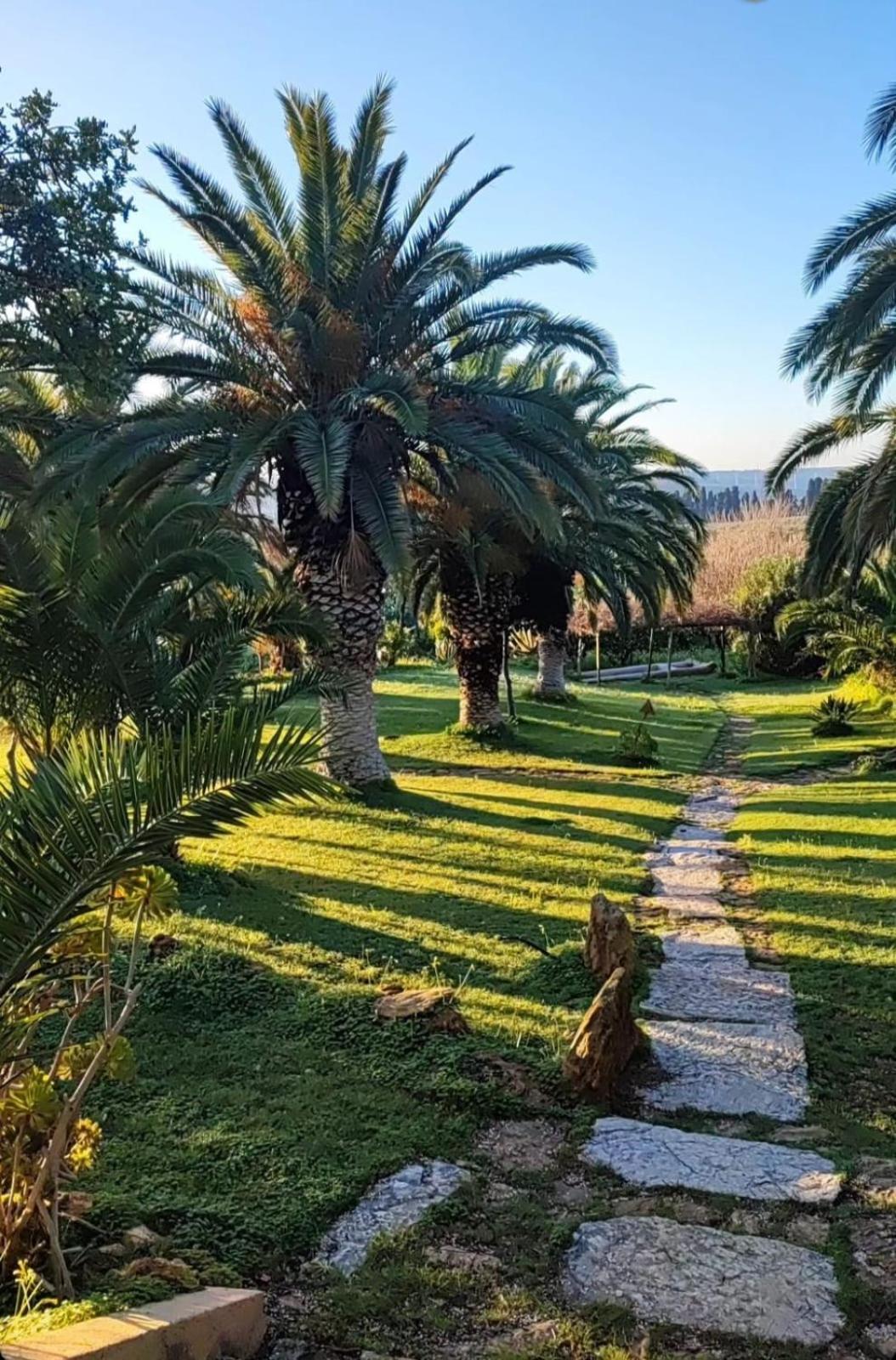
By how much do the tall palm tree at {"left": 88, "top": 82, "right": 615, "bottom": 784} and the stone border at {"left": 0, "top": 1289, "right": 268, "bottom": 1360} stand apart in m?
7.47

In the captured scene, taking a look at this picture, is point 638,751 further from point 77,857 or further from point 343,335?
point 77,857

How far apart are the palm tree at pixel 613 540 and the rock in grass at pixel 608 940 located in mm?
10199

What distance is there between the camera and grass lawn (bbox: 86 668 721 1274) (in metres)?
3.74

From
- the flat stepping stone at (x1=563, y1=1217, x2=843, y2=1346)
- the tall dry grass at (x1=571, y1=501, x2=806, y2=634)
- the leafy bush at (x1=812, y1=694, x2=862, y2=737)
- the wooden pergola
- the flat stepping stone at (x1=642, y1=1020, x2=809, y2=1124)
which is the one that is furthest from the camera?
the tall dry grass at (x1=571, y1=501, x2=806, y2=634)

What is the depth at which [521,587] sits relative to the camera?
18.4 metres

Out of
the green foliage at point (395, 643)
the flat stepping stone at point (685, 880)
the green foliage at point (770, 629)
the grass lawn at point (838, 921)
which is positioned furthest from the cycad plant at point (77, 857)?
the green foliage at point (770, 629)

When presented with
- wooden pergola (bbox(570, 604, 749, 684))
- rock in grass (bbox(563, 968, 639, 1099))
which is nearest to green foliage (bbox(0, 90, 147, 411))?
rock in grass (bbox(563, 968, 639, 1099))

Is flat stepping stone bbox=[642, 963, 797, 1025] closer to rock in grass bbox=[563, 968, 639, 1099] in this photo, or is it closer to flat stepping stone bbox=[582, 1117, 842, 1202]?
rock in grass bbox=[563, 968, 639, 1099]

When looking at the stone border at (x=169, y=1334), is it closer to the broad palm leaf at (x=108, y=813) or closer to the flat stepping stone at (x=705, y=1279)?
the broad palm leaf at (x=108, y=813)

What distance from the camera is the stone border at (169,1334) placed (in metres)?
2.30

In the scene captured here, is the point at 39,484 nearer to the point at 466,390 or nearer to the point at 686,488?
the point at 466,390

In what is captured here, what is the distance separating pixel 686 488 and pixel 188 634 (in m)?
16.6

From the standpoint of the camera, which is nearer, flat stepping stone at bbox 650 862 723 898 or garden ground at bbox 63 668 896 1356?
garden ground at bbox 63 668 896 1356

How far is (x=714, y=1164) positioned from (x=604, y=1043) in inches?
29.9
